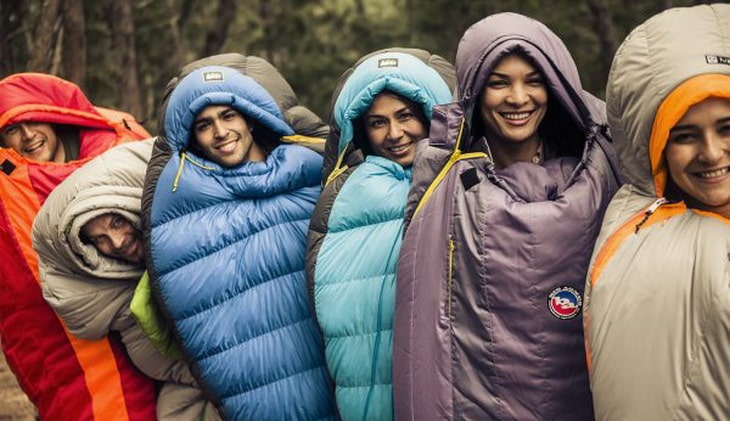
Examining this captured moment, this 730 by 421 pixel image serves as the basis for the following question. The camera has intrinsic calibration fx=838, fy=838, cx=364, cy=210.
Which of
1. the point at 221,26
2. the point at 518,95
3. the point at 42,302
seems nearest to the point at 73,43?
the point at 221,26

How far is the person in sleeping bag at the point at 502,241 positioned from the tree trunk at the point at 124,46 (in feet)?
19.7

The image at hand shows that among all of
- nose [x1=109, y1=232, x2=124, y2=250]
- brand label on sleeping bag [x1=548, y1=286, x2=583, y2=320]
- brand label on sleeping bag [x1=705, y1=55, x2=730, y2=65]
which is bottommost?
brand label on sleeping bag [x1=548, y1=286, x2=583, y2=320]

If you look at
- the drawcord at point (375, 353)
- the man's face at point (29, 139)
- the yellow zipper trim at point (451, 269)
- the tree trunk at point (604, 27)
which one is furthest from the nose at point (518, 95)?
the tree trunk at point (604, 27)

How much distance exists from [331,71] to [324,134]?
857 centimetres

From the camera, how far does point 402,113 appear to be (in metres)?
3.44

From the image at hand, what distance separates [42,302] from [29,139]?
88 cm

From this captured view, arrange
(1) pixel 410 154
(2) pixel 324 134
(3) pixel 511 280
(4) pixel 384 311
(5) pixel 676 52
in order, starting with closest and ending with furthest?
1. (5) pixel 676 52
2. (3) pixel 511 280
3. (4) pixel 384 311
4. (1) pixel 410 154
5. (2) pixel 324 134

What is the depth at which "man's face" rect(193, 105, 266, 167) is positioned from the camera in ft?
12.0

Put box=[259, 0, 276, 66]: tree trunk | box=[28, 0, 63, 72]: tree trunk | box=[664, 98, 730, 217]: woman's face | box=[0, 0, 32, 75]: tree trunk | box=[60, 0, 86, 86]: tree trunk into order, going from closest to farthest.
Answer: box=[664, 98, 730, 217]: woman's face, box=[28, 0, 63, 72]: tree trunk, box=[0, 0, 32, 75]: tree trunk, box=[60, 0, 86, 86]: tree trunk, box=[259, 0, 276, 66]: tree trunk

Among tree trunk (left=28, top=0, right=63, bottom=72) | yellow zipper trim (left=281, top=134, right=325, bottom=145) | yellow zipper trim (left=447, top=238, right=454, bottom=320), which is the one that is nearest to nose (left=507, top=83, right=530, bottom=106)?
yellow zipper trim (left=447, top=238, right=454, bottom=320)

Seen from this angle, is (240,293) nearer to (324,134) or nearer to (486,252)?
(324,134)

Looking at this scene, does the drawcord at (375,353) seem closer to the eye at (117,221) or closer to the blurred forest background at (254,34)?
the eye at (117,221)

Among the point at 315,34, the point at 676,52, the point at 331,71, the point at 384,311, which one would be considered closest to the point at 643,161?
the point at 676,52

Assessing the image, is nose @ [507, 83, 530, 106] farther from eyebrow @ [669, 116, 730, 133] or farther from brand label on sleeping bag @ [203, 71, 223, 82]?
brand label on sleeping bag @ [203, 71, 223, 82]
